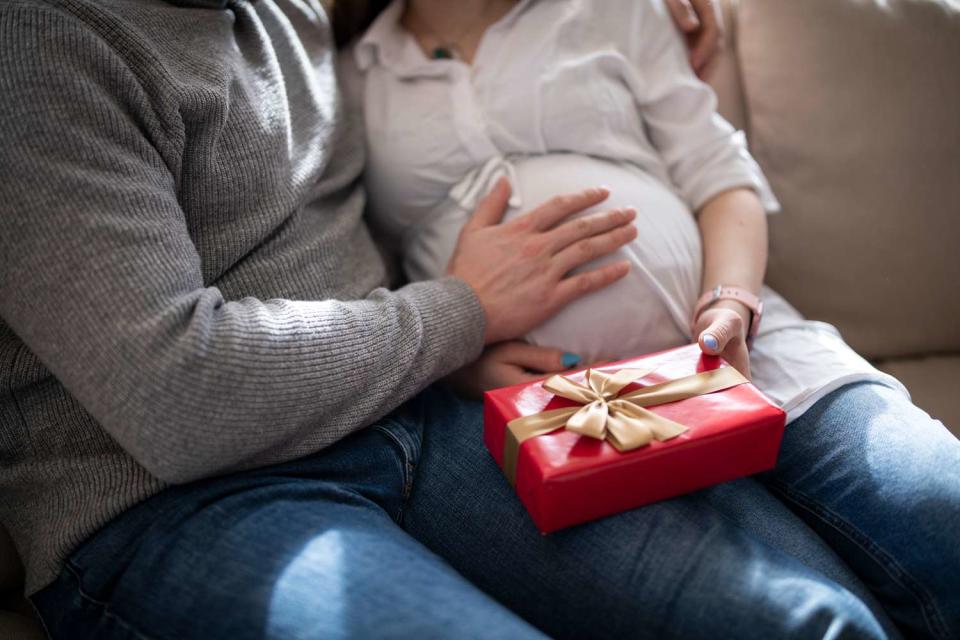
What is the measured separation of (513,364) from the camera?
931mm

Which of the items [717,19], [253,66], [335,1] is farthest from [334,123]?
[717,19]

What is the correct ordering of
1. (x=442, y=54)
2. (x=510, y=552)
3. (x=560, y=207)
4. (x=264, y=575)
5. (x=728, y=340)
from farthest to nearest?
(x=442, y=54) < (x=560, y=207) < (x=728, y=340) < (x=510, y=552) < (x=264, y=575)

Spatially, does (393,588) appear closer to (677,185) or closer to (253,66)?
(253,66)

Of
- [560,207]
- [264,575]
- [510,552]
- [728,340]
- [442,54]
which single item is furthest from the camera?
[442,54]

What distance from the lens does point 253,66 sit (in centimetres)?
85

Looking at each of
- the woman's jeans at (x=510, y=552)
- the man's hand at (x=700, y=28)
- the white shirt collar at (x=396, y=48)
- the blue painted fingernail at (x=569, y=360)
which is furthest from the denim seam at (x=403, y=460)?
the man's hand at (x=700, y=28)

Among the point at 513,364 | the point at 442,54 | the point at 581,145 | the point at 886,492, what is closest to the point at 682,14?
the point at 581,145

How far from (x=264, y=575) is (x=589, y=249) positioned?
53 centimetres

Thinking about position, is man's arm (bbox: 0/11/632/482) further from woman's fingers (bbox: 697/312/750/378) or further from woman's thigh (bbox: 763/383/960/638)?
woman's thigh (bbox: 763/383/960/638)

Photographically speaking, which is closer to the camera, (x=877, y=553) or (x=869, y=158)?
(x=877, y=553)

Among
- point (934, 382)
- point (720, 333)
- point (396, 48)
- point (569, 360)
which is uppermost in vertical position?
point (396, 48)

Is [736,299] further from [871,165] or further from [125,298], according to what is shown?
[125,298]

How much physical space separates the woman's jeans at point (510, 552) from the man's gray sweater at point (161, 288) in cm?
4

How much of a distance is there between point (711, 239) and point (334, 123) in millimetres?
543
